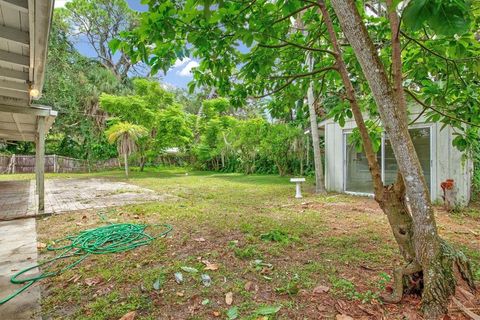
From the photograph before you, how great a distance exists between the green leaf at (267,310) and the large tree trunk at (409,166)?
97cm

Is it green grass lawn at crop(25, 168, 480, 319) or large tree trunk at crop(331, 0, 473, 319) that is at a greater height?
large tree trunk at crop(331, 0, 473, 319)

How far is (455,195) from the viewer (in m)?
5.68

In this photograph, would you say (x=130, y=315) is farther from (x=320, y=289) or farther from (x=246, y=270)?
(x=320, y=289)

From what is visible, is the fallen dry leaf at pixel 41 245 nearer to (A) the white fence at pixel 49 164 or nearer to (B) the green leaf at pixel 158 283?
(B) the green leaf at pixel 158 283

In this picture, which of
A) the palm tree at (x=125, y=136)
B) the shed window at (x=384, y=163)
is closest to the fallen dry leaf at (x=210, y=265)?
the shed window at (x=384, y=163)

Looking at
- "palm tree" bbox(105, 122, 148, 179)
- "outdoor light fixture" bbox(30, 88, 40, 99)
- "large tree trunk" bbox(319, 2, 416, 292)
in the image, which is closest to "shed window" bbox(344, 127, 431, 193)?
"large tree trunk" bbox(319, 2, 416, 292)

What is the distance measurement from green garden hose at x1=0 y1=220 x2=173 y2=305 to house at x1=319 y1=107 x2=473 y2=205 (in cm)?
470

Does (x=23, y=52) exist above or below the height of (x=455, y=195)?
above

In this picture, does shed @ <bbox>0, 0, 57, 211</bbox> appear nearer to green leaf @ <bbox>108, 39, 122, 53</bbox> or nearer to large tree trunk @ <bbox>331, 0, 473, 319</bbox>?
green leaf @ <bbox>108, 39, 122, 53</bbox>

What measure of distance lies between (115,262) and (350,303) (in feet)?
7.69

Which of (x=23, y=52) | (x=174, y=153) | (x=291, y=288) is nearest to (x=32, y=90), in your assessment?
(x=23, y=52)

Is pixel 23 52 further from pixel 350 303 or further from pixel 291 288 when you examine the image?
pixel 350 303

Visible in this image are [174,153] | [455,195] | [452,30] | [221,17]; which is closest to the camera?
[452,30]

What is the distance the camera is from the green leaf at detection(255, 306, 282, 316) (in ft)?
6.11
